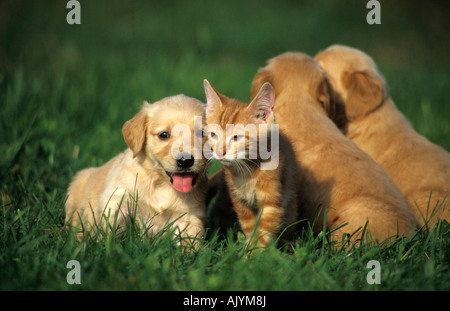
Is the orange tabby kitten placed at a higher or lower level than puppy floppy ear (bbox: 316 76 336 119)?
lower

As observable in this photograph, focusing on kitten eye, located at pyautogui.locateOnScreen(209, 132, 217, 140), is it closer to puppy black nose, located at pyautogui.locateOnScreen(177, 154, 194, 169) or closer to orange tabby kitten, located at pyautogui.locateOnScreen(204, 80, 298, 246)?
orange tabby kitten, located at pyautogui.locateOnScreen(204, 80, 298, 246)

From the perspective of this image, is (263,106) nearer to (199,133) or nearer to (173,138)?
(199,133)

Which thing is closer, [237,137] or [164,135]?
[237,137]

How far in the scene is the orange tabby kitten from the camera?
11.0ft

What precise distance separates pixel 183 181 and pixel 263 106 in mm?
803

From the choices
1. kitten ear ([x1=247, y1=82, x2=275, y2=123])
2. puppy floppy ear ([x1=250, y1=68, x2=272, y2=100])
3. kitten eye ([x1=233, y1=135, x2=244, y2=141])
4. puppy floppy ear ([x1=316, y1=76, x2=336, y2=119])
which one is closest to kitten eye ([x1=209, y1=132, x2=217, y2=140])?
kitten eye ([x1=233, y1=135, x2=244, y2=141])

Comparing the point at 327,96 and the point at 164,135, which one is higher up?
the point at 327,96

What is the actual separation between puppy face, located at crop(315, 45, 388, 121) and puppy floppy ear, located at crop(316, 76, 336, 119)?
0.28 metres

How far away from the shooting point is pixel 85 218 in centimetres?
400

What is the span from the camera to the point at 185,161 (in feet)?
11.7

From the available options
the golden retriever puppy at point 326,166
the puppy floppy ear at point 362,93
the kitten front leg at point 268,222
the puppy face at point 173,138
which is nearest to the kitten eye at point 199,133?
the puppy face at point 173,138

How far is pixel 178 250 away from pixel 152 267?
403 mm

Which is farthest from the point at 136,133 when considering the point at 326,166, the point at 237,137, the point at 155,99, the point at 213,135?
the point at 155,99
